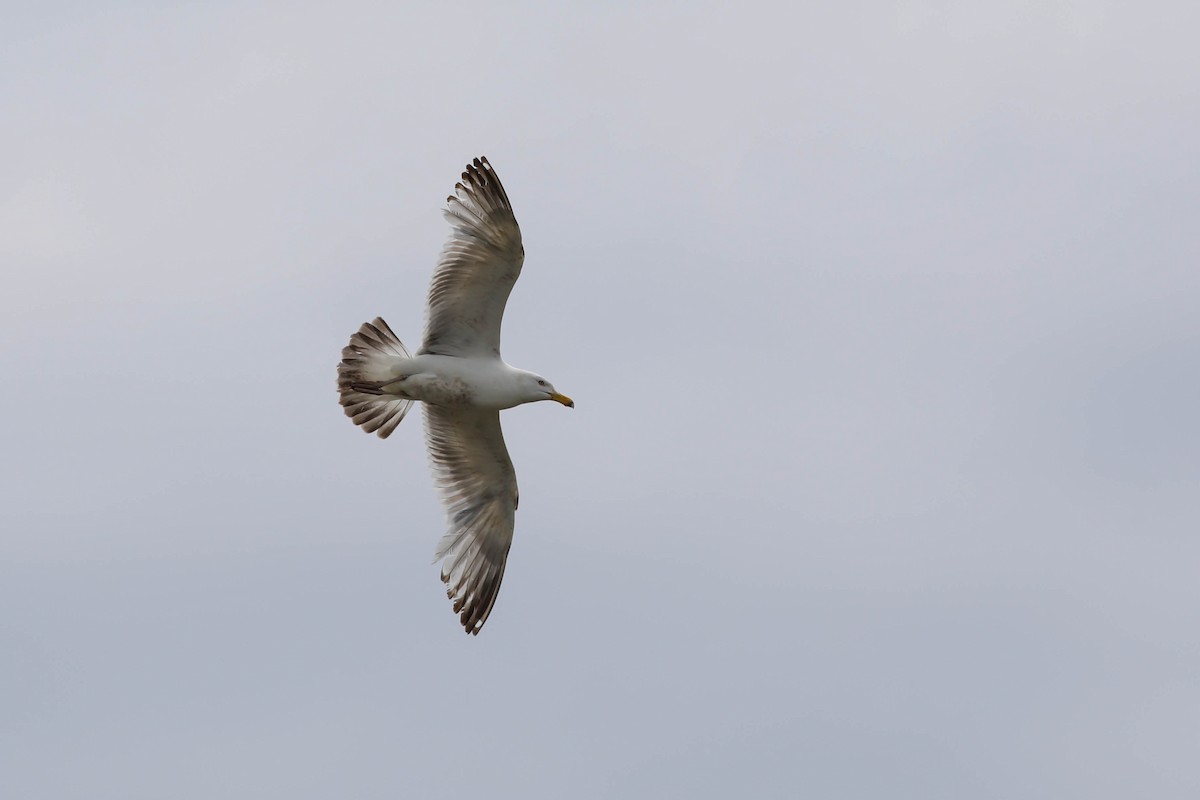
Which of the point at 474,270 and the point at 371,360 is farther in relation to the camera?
the point at 371,360

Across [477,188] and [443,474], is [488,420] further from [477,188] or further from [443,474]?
[477,188]

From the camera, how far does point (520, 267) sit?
16531 millimetres

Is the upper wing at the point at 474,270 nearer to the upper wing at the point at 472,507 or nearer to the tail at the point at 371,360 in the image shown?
the tail at the point at 371,360

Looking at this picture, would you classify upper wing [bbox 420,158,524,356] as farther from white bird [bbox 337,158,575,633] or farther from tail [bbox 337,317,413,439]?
tail [bbox 337,317,413,439]

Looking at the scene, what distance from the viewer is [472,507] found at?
17.8 meters

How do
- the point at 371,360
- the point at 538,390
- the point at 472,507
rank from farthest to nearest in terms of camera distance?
the point at 472,507 < the point at 371,360 < the point at 538,390

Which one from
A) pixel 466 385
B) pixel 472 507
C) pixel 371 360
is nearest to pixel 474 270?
pixel 466 385

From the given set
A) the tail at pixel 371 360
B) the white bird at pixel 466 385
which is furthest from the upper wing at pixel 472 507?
the tail at pixel 371 360

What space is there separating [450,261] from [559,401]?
5.05 ft

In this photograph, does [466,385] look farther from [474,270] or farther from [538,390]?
[474,270]

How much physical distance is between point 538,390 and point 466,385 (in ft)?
2.06

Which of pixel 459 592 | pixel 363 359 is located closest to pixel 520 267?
pixel 363 359

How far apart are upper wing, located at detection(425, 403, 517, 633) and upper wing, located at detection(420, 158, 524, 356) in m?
0.99

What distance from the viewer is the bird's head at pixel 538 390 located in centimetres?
1680
